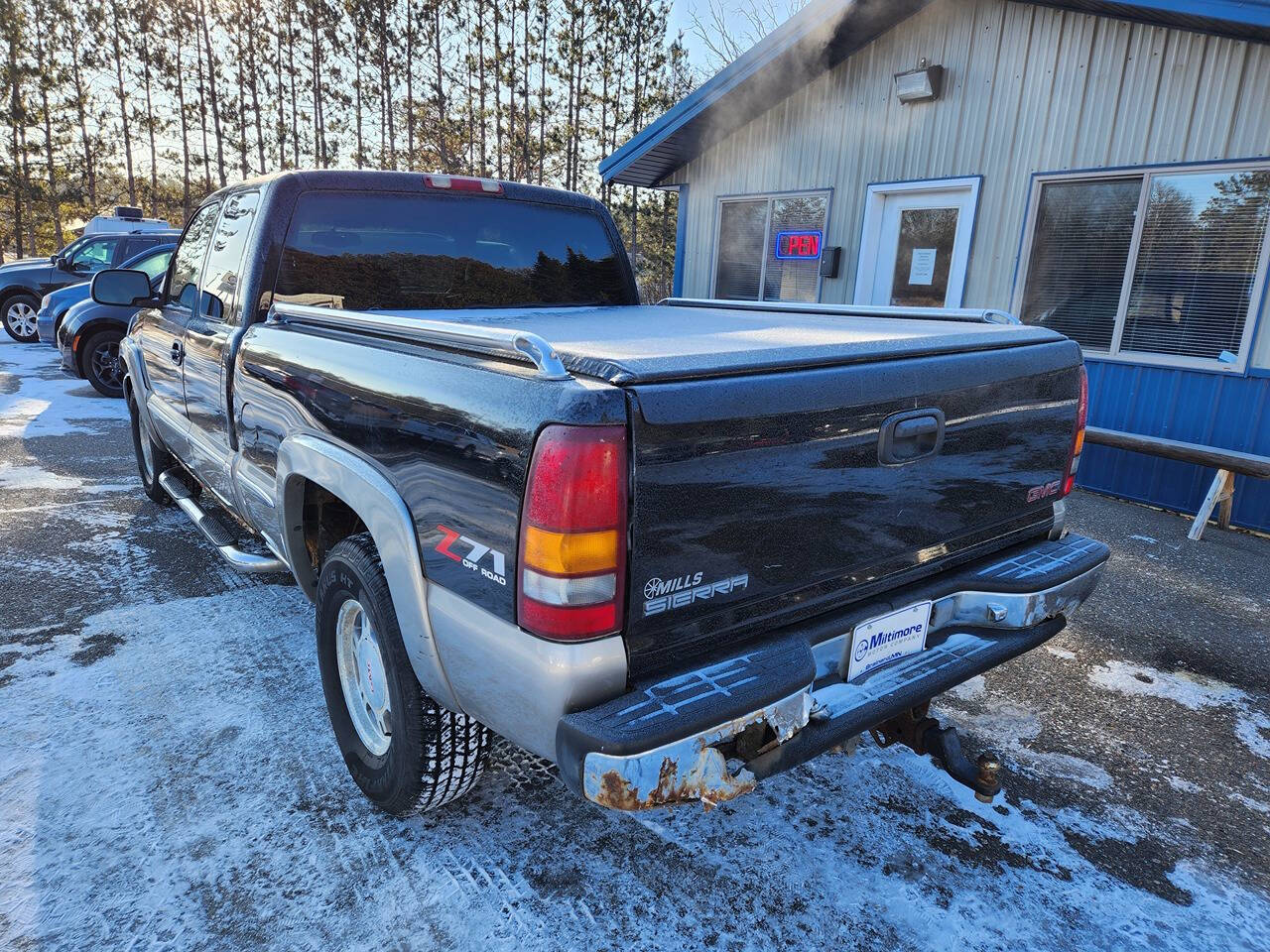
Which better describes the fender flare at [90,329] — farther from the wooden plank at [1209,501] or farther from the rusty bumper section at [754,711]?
the wooden plank at [1209,501]

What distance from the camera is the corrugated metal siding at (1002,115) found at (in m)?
6.03

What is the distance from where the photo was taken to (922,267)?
820cm

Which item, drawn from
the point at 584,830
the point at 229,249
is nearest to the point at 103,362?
the point at 229,249

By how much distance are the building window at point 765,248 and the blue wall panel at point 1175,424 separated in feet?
11.4

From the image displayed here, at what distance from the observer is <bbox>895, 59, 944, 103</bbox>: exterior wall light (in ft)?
25.1

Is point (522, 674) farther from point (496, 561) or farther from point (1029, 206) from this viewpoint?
point (1029, 206)

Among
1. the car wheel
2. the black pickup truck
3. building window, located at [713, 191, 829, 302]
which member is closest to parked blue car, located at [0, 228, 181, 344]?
the car wheel

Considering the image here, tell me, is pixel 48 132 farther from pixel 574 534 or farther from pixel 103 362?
pixel 574 534

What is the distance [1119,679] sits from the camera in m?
3.56

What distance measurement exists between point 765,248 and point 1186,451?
5.34m

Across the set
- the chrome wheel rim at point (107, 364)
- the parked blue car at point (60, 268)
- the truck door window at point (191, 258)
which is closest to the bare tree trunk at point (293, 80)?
the parked blue car at point (60, 268)

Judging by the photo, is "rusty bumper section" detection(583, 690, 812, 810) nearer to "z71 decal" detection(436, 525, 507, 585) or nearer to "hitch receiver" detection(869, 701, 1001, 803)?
"z71 decal" detection(436, 525, 507, 585)

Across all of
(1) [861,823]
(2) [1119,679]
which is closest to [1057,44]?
(2) [1119,679]

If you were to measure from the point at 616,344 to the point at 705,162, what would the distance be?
29.5 feet
